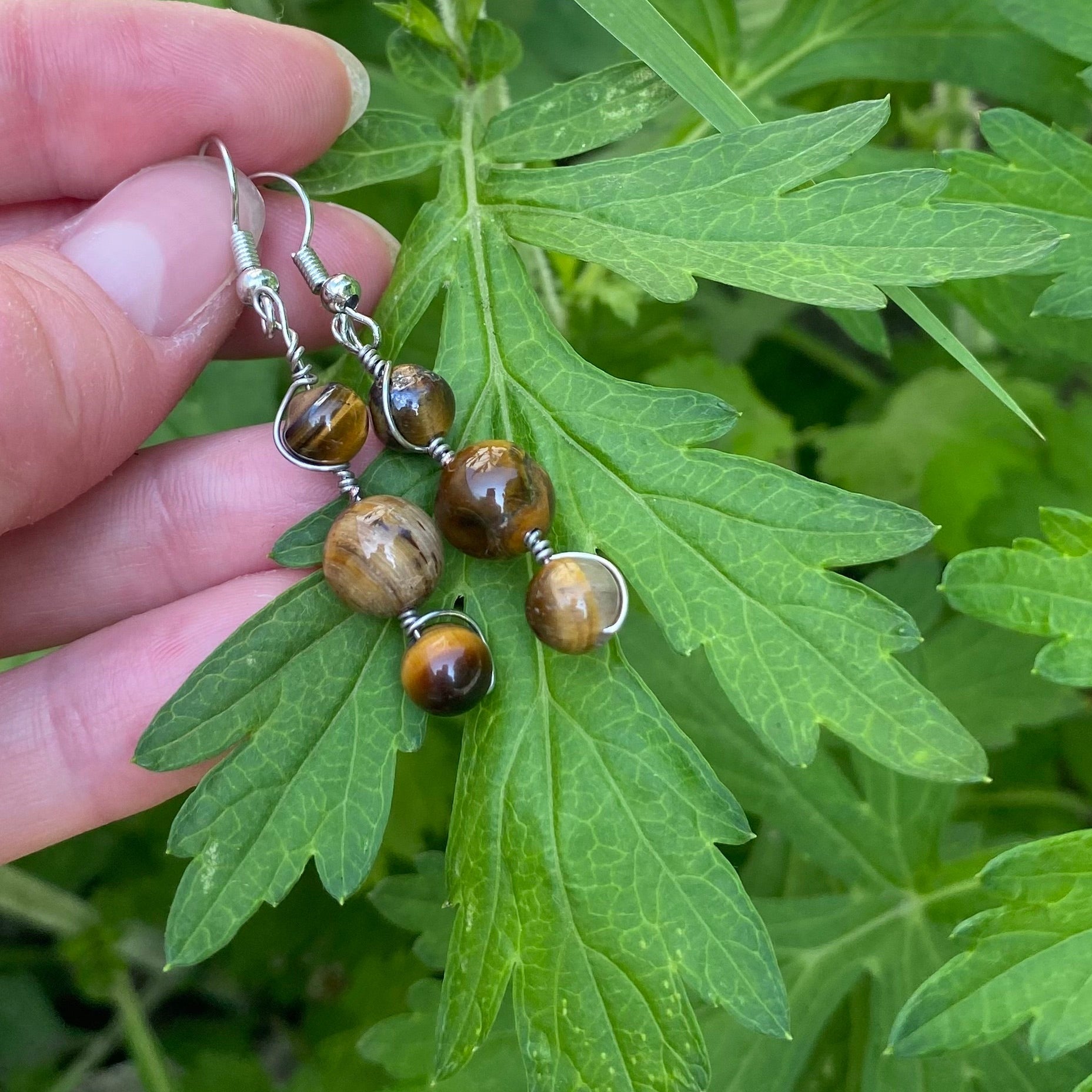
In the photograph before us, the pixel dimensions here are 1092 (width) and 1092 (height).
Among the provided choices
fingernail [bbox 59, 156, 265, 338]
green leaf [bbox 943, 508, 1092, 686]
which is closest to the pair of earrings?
fingernail [bbox 59, 156, 265, 338]

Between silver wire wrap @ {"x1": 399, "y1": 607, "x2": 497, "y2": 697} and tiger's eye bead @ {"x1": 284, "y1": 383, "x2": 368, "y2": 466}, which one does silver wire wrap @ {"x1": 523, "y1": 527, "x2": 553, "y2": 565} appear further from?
tiger's eye bead @ {"x1": 284, "y1": 383, "x2": 368, "y2": 466}

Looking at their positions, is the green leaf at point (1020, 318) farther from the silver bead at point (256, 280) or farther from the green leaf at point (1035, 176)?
the silver bead at point (256, 280)

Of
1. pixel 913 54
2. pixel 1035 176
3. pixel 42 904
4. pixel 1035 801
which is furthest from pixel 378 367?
pixel 1035 801

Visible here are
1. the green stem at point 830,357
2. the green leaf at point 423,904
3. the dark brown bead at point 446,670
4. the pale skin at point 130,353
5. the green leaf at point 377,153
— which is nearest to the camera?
the dark brown bead at point 446,670

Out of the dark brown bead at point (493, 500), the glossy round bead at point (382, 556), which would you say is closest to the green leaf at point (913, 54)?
the dark brown bead at point (493, 500)

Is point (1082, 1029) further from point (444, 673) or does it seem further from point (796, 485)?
point (444, 673)
